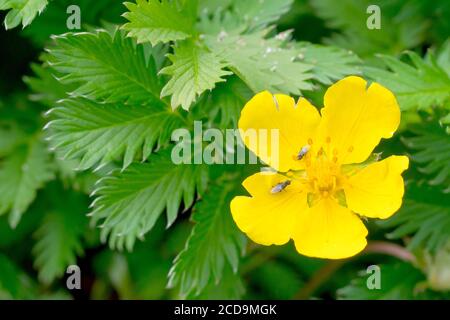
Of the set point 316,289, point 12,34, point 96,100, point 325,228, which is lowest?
point 316,289

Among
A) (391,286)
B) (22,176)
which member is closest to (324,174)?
(391,286)

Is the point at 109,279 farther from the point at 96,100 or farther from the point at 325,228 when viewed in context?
the point at 325,228

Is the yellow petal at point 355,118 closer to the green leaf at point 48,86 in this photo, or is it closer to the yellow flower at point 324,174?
the yellow flower at point 324,174

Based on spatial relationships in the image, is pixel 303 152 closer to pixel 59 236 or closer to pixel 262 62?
pixel 262 62

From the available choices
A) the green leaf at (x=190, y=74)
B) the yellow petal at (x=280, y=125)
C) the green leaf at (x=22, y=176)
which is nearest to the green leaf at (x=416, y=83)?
the yellow petal at (x=280, y=125)

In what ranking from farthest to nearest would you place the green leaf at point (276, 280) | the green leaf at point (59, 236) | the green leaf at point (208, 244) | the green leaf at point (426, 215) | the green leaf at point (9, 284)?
the green leaf at point (276, 280), the green leaf at point (59, 236), the green leaf at point (9, 284), the green leaf at point (426, 215), the green leaf at point (208, 244)
